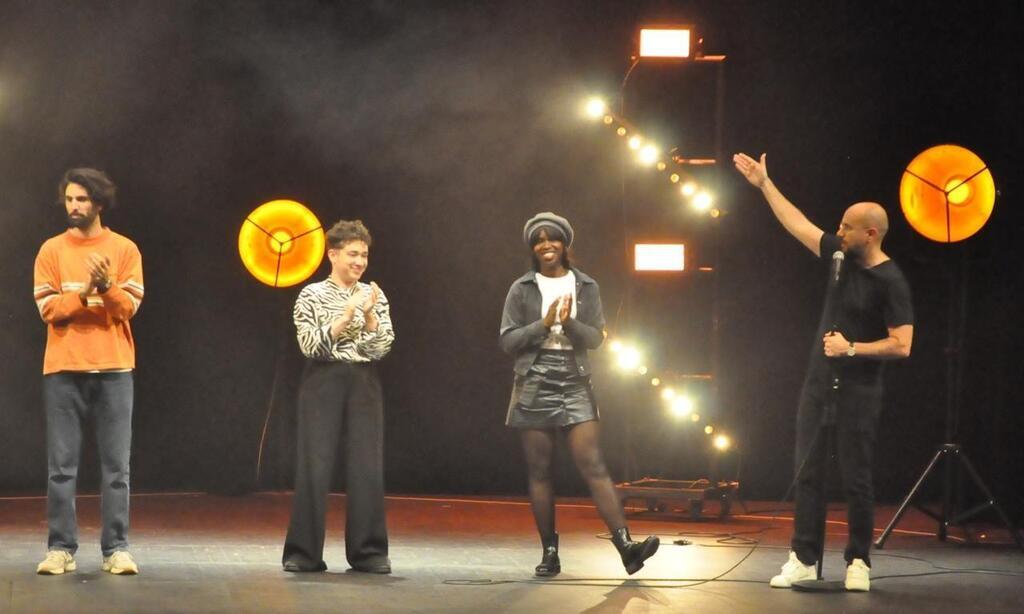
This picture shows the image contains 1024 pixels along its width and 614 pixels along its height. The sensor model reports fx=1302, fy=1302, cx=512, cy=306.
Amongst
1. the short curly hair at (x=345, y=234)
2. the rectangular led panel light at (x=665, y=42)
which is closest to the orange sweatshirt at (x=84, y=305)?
the short curly hair at (x=345, y=234)

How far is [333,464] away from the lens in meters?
5.22

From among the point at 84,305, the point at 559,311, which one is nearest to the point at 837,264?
the point at 559,311

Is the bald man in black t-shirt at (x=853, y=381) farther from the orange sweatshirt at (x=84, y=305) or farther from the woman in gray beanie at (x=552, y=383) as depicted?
the orange sweatshirt at (x=84, y=305)

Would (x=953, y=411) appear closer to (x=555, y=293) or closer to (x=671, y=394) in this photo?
(x=671, y=394)

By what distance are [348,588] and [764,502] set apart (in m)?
3.79

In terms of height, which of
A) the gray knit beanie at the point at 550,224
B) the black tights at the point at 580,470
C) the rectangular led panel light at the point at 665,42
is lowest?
the black tights at the point at 580,470

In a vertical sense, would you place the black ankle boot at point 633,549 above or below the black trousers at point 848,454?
below

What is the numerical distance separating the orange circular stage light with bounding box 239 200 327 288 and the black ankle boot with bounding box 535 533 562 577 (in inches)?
110

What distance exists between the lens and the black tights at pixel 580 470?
5.14 metres

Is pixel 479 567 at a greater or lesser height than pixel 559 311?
lesser

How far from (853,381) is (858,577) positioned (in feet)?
2.46

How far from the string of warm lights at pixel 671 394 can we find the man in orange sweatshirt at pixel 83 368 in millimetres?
2861

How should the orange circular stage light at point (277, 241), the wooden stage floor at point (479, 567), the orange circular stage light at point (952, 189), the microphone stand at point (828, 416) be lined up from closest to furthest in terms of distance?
the wooden stage floor at point (479, 567), the microphone stand at point (828, 416), the orange circular stage light at point (952, 189), the orange circular stage light at point (277, 241)

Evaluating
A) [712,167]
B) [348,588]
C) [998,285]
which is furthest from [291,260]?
[998,285]
